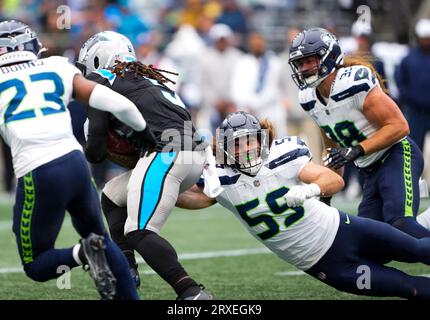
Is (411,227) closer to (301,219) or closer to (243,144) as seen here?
(301,219)

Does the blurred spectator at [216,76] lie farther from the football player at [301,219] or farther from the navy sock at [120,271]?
the navy sock at [120,271]

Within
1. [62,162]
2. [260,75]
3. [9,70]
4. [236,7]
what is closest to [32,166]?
[62,162]

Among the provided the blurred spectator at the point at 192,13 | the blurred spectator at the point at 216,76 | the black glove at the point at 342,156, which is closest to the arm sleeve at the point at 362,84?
the black glove at the point at 342,156

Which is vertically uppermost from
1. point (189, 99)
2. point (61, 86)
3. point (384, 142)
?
point (61, 86)

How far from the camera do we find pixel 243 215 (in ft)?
16.0

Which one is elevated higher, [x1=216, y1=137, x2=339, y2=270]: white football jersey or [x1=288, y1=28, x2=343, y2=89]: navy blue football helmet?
[x1=288, y1=28, x2=343, y2=89]: navy blue football helmet

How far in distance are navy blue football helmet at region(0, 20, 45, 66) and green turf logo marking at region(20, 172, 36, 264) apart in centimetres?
62

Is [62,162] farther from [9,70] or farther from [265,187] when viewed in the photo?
[265,187]

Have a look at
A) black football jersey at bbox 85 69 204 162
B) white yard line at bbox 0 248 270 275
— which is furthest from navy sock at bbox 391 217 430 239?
white yard line at bbox 0 248 270 275

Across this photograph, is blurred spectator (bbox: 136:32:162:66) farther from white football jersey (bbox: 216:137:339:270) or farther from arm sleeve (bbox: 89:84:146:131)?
arm sleeve (bbox: 89:84:146:131)

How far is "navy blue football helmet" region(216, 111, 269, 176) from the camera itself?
4793 millimetres

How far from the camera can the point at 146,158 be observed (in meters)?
5.16

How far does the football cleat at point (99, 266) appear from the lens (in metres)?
4.34
